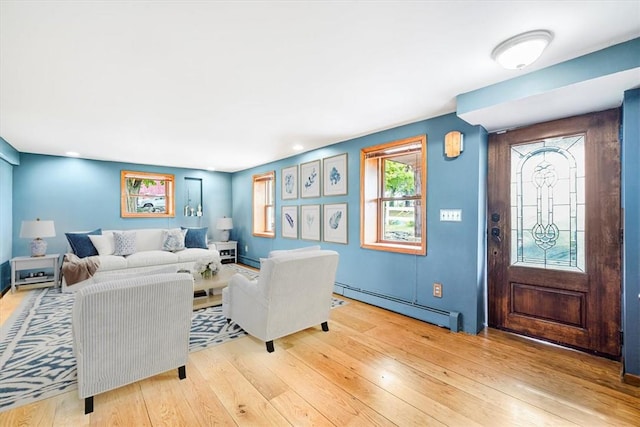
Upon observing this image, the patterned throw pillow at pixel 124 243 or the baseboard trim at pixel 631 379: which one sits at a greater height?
the patterned throw pillow at pixel 124 243

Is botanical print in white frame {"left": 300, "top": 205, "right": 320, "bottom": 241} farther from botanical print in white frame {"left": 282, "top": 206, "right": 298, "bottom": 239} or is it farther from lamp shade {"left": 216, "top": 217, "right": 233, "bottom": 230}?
lamp shade {"left": 216, "top": 217, "right": 233, "bottom": 230}

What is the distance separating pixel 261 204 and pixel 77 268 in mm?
3285

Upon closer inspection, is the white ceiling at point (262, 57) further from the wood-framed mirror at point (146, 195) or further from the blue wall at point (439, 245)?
the wood-framed mirror at point (146, 195)

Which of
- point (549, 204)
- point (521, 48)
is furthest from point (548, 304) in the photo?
point (521, 48)

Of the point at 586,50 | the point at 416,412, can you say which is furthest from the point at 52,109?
the point at 586,50

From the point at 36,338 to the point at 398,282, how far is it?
3.76 meters

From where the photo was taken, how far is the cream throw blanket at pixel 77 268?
4.01 metres

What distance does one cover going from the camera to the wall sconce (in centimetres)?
290

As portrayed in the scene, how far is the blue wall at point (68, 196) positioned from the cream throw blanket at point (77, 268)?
1.12 m

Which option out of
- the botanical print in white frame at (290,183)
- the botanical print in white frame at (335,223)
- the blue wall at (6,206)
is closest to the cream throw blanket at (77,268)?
the blue wall at (6,206)

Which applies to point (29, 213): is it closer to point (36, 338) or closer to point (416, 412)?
point (36, 338)

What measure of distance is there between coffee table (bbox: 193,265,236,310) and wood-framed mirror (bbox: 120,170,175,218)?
9.35ft

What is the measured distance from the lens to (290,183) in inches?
203

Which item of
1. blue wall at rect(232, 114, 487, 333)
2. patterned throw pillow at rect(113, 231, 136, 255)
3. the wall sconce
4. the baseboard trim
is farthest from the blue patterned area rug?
the baseboard trim
